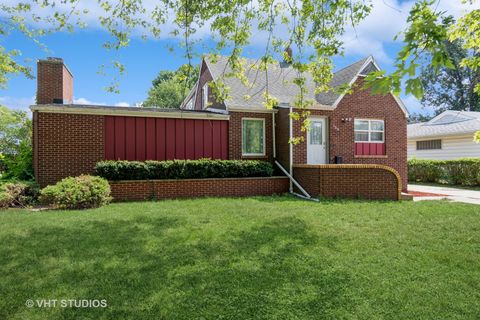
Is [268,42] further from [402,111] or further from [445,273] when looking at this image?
[402,111]

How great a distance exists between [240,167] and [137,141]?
395 cm

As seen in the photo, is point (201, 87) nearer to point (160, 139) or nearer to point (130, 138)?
point (160, 139)

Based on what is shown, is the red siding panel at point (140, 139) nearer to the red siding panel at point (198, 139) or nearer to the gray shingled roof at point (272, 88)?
the red siding panel at point (198, 139)

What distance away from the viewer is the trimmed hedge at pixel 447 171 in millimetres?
15766

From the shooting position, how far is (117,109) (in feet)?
36.2

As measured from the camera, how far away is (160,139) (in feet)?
38.5

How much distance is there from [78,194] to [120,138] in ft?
11.9

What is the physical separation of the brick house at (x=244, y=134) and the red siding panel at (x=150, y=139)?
0.12 ft

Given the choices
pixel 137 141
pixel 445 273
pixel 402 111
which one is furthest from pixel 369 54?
pixel 445 273

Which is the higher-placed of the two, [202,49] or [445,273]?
[202,49]

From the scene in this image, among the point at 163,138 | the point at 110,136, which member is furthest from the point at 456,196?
the point at 110,136

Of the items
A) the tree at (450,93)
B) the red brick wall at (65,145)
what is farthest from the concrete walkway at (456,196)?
the tree at (450,93)

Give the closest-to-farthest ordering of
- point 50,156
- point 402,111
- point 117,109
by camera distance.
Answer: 1. point 50,156
2. point 117,109
3. point 402,111

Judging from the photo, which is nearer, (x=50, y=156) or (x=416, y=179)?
(x=50, y=156)
